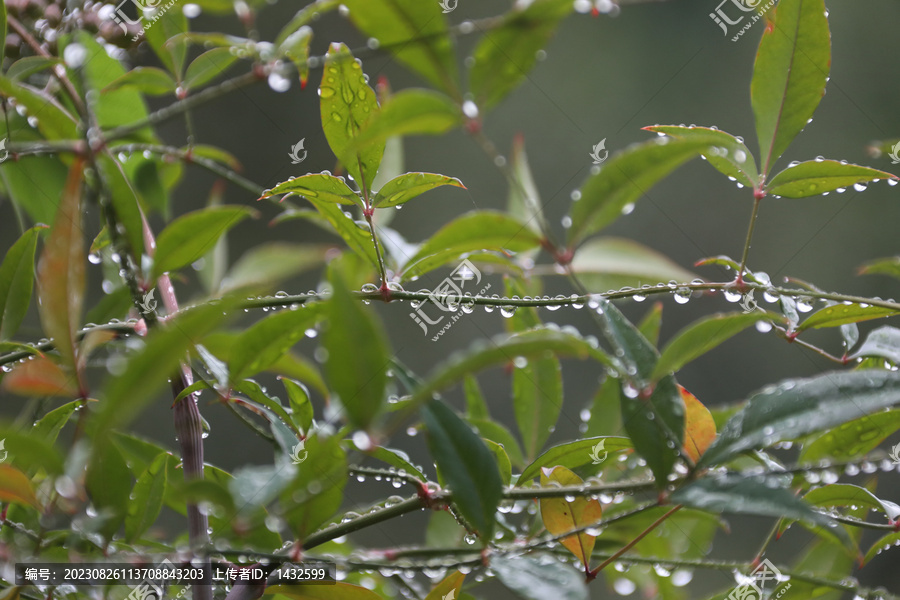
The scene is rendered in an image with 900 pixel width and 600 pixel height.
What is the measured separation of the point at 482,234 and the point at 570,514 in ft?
0.63

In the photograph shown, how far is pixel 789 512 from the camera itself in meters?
0.25

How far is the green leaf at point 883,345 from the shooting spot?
393 mm

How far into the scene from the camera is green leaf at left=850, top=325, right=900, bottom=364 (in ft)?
1.29

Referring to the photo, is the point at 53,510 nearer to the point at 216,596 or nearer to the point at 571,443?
the point at 216,596

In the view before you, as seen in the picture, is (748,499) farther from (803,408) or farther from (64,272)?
(64,272)

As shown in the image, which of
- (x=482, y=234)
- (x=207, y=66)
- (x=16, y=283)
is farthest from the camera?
(x=207, y=66)

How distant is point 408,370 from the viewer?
35cm

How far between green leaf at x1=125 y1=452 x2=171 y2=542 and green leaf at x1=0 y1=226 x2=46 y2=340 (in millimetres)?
150

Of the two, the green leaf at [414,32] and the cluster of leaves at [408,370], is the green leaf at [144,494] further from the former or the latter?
the green leaf at [414,32]

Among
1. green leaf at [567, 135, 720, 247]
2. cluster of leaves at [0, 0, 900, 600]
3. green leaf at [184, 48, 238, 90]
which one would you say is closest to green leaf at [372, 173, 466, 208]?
cluster of leaves at [0, 0, 900, 600]

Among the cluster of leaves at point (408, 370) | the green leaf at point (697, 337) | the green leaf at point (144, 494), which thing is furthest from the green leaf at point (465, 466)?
the green leaf at point (144, 494)

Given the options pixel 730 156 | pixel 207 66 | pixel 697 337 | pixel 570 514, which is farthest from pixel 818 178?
pixel 207 66

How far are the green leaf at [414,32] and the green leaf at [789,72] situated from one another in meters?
0.24

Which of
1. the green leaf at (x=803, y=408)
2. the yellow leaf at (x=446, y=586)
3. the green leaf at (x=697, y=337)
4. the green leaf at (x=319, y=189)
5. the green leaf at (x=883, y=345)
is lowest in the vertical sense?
the yellow leaf at (x=446, y=586)
